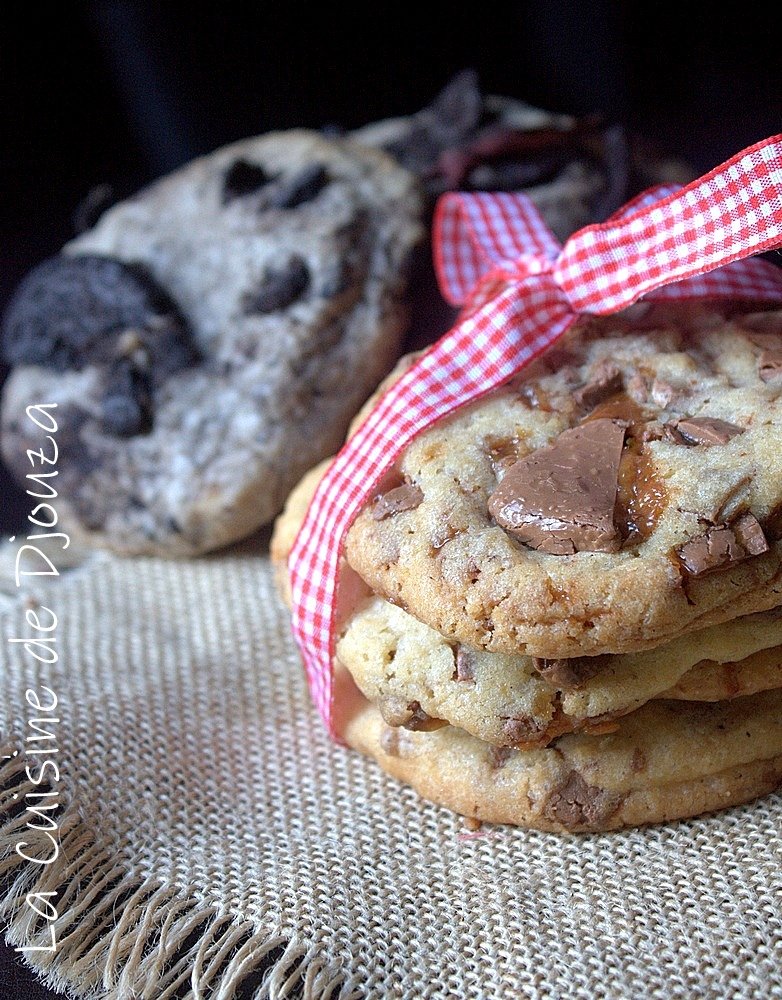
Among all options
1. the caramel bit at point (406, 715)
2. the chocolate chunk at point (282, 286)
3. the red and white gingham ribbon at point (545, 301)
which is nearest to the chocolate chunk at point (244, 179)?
the chocolate chunk at point (282, 286)

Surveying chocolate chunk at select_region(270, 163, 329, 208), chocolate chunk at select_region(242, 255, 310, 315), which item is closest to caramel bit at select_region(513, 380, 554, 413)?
chocolate chunk at select_region(242, 255, 310, 315)

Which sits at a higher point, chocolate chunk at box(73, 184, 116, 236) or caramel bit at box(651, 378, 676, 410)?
chocolate chunk at box(73, 184, 116, 236)

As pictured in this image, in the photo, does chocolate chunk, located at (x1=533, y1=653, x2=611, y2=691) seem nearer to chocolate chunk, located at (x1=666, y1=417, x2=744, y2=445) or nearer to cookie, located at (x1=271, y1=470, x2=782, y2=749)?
cookie, located at (x1=271, y1=470, x2=782, y2=749)

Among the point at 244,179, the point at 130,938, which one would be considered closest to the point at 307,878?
the point at 130,938

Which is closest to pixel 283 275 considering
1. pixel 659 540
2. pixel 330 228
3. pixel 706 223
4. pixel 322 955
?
pixel 330 228

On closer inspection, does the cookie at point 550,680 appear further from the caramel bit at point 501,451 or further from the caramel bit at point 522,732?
the caramel bit at point 501,451

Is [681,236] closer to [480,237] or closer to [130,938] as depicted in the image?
[480,237]
